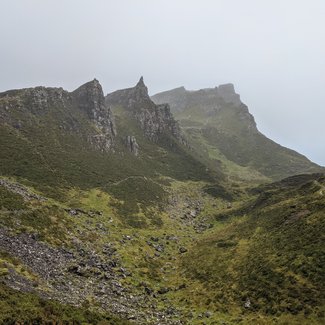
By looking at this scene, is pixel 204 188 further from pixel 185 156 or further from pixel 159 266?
pixel 159 266

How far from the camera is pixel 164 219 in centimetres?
9281

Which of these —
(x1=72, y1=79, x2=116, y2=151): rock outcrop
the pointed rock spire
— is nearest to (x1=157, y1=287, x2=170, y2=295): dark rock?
(x1=72, y1=79, x2=116, y2=151): rock outcrop

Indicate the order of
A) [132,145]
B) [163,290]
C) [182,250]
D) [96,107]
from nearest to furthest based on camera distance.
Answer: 1. [163,290]
2. [182,250]
3. [132,145]
4. [96,107]

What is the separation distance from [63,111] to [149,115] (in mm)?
54039

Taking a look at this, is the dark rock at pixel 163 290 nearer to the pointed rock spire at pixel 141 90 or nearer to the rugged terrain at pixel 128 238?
the rugged terrain at pixel 128 238

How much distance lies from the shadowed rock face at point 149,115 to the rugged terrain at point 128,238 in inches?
1520

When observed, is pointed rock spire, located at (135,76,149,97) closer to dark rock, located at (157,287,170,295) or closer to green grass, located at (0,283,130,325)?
dark rock, located at (157,287,170,295)

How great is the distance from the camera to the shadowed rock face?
561 ft

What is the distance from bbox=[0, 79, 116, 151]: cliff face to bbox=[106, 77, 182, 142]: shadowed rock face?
26.9m

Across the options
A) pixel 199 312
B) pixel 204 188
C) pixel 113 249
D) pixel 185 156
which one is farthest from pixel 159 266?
pixel 185 156

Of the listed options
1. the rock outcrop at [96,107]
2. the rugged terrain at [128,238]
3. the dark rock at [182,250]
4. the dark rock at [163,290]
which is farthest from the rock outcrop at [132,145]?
the dark rock at [163,290]

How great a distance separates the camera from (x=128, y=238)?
72250mm

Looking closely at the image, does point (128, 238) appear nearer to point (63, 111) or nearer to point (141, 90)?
point (63, 111)

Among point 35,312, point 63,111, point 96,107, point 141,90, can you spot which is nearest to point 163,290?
point 35,312
